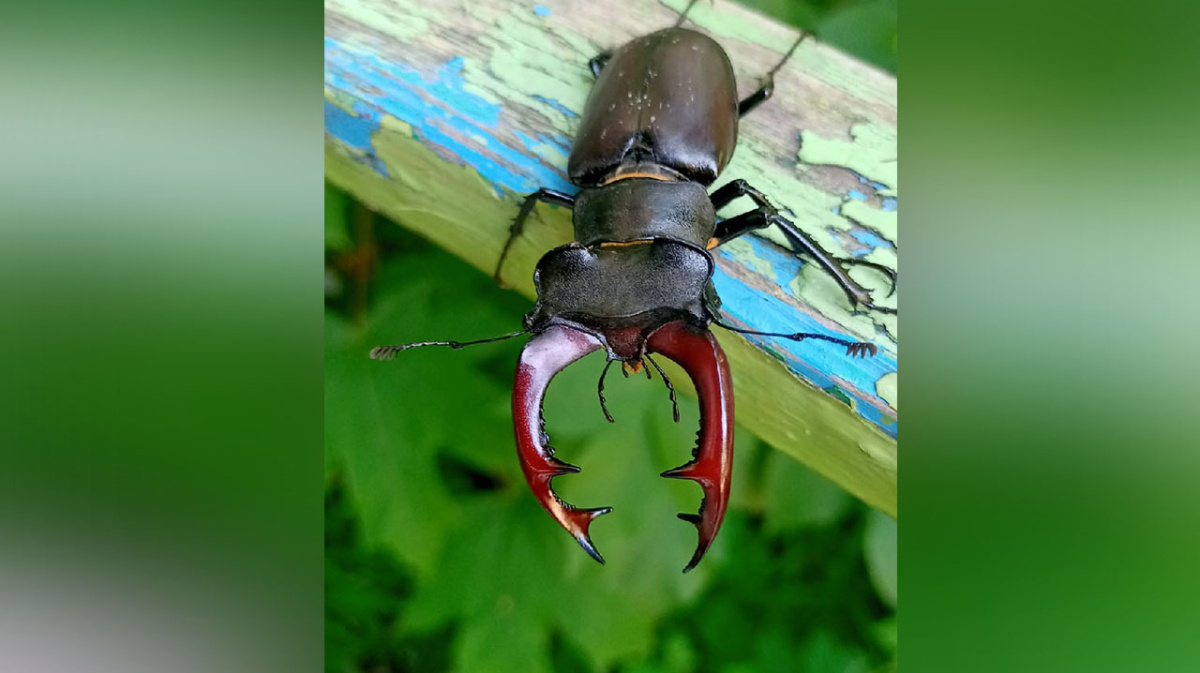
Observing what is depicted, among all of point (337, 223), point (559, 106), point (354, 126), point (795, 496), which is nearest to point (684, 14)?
point (559, 106)

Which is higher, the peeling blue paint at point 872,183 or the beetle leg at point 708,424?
the peeling blue paint at point 872,183

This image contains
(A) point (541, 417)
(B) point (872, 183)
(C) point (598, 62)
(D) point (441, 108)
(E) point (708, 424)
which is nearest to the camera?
(E) point (708, 424)

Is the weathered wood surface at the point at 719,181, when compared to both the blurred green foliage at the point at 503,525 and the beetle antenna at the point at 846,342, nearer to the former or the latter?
the beetle antenna at the point at 846,342

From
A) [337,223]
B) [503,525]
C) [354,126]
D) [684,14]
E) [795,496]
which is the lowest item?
[503,525]

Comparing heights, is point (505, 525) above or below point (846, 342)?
below

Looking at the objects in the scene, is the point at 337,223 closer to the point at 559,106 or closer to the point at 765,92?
the point at 559,106

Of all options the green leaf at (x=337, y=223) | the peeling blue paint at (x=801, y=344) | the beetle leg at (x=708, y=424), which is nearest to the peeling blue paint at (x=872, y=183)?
the peeling blue paint at (x=801, y=344)
